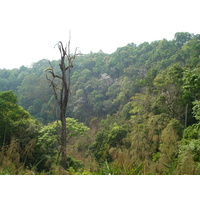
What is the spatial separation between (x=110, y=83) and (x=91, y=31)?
5100 mm

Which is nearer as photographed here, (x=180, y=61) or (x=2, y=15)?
(x=2, y=15)

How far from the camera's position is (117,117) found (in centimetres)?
1365

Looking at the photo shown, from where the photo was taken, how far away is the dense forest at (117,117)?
2352mm

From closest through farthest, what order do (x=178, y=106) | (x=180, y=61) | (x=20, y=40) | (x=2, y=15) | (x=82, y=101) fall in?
(x=2, y=15)
(x=178, y=106)
(x=180, y=61)
(x=20, y=40)
(x=82, y=101)

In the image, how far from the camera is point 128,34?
23.3 metres

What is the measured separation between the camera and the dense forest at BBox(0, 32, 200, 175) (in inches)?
92.6
